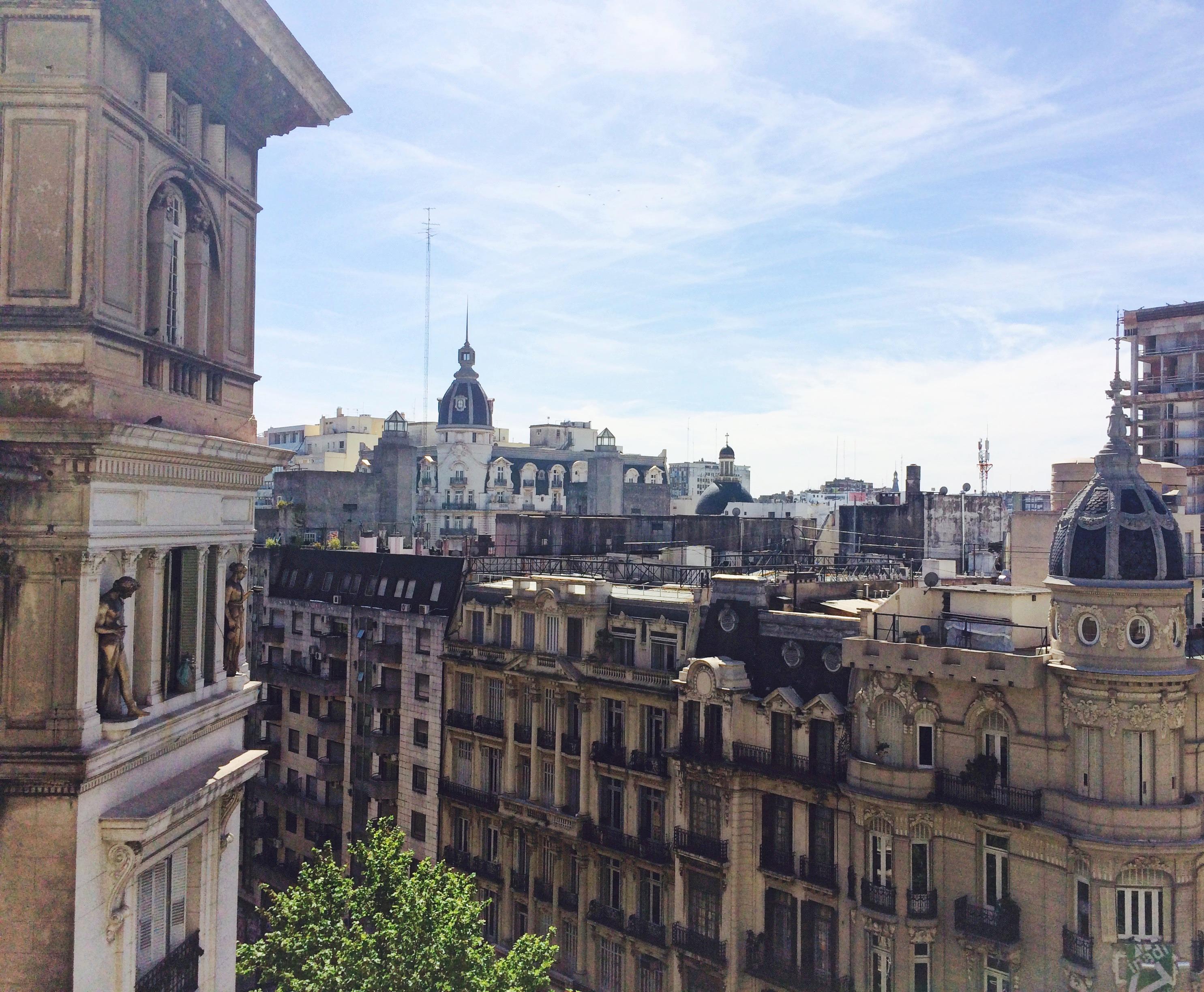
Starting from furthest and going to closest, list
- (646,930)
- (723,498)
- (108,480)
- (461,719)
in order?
(723,498)
(461,719)
(646,930)
(108,480)

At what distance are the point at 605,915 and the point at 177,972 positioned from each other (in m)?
28.5

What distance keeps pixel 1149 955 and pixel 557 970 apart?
2498 cm

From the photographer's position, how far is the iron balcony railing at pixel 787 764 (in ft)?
117

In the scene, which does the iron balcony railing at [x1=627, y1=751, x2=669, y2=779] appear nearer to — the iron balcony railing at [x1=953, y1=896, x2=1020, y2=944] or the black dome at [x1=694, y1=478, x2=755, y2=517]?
the iron balcony railing at [x1=953, y1=896, x2=1020, y2=944]

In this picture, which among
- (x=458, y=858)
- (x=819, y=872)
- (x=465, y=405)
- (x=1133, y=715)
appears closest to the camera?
(x=1133, y=715)

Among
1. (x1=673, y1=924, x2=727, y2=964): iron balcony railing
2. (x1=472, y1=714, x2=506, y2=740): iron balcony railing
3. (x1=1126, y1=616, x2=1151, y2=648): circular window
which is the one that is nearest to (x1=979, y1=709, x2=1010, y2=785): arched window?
(x1=1126, y1=616, x2=1151, y2=648): circular window

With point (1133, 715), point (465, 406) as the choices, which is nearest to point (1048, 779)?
point (1133, 715)

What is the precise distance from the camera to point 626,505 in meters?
137

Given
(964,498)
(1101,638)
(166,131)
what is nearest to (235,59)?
(166,131)

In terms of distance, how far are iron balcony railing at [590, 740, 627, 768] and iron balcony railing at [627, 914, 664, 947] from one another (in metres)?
6.10

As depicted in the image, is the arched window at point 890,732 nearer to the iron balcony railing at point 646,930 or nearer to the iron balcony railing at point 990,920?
the iron balcony railing at point 990,920

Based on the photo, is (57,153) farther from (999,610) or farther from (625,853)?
(625,853)

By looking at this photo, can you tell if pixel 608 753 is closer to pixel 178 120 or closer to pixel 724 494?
pixel 178 120

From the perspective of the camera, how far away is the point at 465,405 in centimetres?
15100
